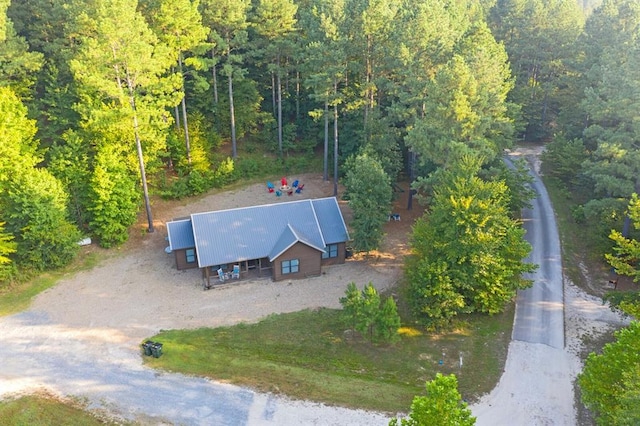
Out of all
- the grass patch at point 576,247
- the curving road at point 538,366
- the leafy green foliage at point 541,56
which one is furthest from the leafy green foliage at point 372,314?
the leafy green foliage at point 541,56

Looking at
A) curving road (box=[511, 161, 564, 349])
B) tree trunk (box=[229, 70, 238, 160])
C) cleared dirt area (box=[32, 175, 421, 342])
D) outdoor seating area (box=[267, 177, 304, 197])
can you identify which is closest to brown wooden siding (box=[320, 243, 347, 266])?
cleared dirt area (box=[32, 175, 421, 342])

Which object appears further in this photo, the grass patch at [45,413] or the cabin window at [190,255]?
the cabin window at [190,255]

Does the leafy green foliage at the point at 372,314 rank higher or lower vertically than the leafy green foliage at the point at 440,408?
lower

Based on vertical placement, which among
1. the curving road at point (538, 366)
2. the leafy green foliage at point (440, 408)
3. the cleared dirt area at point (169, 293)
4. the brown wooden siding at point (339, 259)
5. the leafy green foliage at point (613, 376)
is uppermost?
the leafy green foliage at point (440, 408)

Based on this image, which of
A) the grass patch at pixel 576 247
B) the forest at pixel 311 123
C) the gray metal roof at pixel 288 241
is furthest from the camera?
the grass patch at pixel 576 247

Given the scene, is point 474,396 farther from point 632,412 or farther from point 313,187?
point 313,187

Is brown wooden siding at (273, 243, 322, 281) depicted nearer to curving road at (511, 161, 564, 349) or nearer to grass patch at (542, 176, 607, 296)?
curving road at (511, 161, 564, 349)

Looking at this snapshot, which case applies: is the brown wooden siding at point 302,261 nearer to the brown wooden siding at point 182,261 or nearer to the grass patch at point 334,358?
the grass patch at point 334,358

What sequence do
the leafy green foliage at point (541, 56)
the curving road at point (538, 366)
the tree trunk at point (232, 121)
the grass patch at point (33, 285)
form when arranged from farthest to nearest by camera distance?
the leafy green foliage at point (541, 56)
the tree trunk at point (232, 121)
the grass patch at point (33, 285)
the curving road at point (538, 366)
